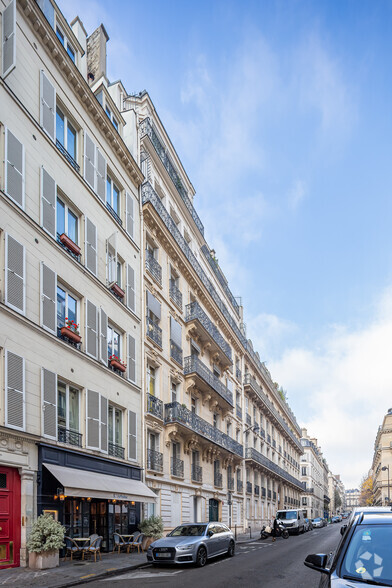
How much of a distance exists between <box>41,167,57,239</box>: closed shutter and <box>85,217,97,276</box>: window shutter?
230 centimetres

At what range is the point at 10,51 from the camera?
614 inches

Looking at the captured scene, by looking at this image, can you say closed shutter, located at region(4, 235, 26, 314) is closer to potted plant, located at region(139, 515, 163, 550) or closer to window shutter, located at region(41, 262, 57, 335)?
window shutter, located at region(41, 262, 57, 335)

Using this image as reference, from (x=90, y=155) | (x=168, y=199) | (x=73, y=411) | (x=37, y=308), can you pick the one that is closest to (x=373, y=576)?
(x=37, y=308)

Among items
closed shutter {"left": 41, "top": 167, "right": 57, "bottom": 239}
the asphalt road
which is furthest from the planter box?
closed shutter {"left": 41, "top": 167, "right": 57, "bottom": 239}

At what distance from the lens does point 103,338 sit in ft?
66.9

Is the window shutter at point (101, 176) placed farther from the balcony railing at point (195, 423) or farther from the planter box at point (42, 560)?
the planter box at point (42, 560)

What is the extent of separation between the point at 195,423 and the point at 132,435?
7272mm

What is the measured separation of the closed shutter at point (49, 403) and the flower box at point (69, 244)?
432 cm

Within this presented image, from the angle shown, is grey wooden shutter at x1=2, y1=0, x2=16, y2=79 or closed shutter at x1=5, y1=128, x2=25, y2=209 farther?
grey wooden shutter at x1=2, y1=0, x2=16, y2=79

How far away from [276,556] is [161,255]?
14.8 m

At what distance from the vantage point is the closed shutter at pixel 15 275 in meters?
14.7

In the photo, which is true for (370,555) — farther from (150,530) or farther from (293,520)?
(293,520)

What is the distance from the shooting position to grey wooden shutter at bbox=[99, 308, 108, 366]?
20.1 metres

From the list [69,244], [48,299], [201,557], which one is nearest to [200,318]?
[69,244]
